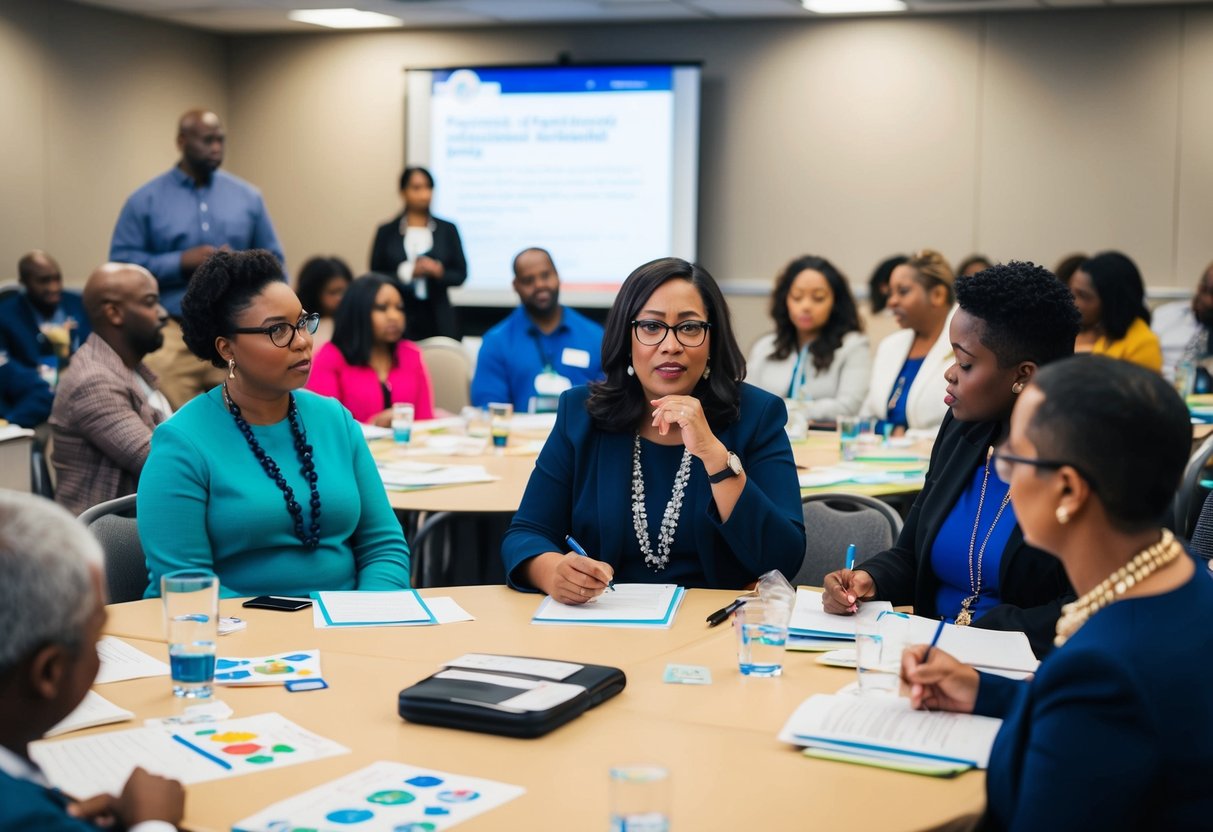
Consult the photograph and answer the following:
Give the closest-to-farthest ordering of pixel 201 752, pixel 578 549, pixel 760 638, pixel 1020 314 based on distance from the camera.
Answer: pixel 201 752 < pixel 760 638 < pixel 1020 314 < pixel 578 549

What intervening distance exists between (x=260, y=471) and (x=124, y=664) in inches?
33.0

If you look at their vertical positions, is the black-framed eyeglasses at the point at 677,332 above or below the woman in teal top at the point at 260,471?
above

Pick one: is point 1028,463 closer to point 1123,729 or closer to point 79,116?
point 1123,729

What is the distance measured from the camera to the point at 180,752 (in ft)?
5.68

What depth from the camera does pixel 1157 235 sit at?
902 cm

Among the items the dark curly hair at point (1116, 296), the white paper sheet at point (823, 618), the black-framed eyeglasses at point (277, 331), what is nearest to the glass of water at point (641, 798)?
the white paper sheet at point (823, 618)

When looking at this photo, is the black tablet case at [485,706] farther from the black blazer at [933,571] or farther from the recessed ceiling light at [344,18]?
the recessed ceiling light at [344,18]

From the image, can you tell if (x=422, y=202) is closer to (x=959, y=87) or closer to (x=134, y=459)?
(x=959, y=87)

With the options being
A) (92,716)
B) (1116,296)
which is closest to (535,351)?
(1116,296)

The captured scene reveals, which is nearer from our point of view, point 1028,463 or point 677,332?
point 1028,463

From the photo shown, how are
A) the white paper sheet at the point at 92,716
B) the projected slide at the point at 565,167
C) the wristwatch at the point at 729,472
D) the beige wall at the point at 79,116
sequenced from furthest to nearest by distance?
the projected slide at the point at 565,167, the beige wall at the point at 79,116, the wristwatch at the point at 729,472, the white paper sheet at the point at 92,716

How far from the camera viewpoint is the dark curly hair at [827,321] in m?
6.22

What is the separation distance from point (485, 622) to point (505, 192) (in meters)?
7.87

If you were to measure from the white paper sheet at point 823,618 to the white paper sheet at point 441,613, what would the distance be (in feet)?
2.06
